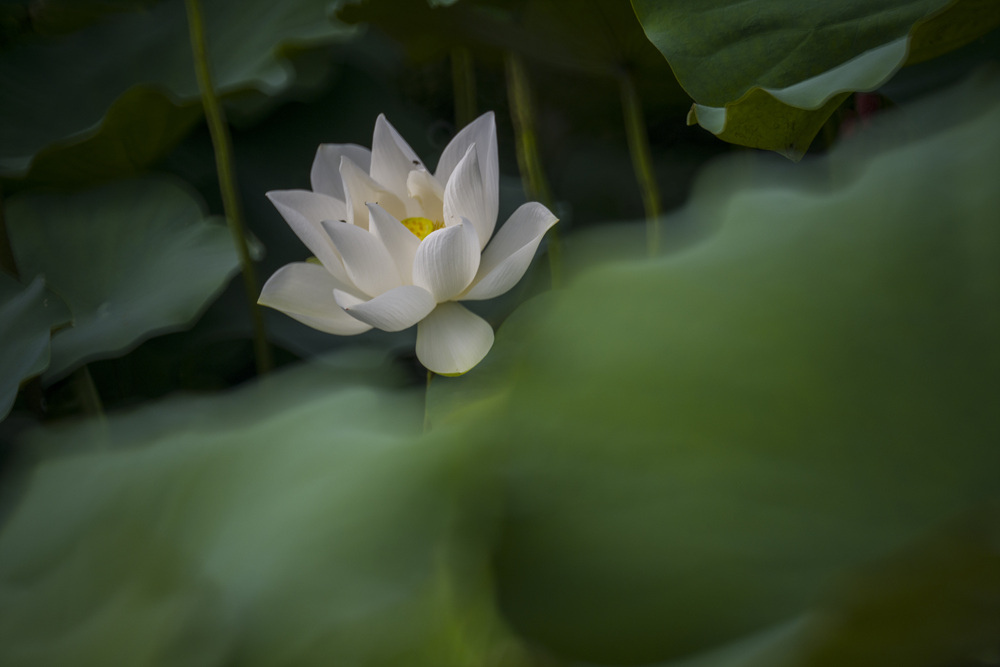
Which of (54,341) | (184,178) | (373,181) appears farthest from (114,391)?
(373,181)

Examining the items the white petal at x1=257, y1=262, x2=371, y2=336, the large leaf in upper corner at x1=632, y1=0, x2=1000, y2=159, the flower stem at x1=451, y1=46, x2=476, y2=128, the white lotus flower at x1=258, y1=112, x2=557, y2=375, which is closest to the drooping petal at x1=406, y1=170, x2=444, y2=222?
the white lotus flower at x1=258, y1=112, x2=557, y2=375

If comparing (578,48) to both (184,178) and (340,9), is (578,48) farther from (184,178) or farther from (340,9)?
(184,178)

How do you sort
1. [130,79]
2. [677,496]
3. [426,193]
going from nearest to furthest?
1. [677,496]
2. [426,193]
3. [130,79]

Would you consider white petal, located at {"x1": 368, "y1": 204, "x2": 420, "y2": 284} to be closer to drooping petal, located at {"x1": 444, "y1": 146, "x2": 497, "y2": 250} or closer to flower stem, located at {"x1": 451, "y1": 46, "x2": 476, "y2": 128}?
drooping petal, located at {"x1": 444, "y1": 146, "x2": 497, "y2": 250}

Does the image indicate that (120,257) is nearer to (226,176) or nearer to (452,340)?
(226,176)

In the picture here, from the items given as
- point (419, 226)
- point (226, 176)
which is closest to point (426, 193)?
point (419, 226)
